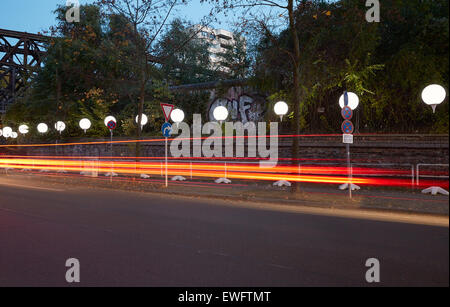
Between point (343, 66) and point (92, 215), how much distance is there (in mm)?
14820

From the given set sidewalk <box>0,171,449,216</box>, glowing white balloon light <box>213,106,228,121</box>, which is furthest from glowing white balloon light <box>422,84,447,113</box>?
glowing white balloon light <box>213,106,228,121</box>

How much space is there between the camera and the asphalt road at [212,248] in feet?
16.2

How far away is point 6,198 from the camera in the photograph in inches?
530

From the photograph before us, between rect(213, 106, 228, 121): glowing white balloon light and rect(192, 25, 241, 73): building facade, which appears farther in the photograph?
rect(213, 106, 228, 121): glowing white balloon light

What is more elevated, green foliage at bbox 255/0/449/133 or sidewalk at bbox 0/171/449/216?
green foliage at bbox 255/0/449/133

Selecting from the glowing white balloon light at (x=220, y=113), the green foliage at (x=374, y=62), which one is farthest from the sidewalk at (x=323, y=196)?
the glowing white balloon light at (x=220, y=113)

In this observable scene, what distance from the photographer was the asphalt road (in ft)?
16.2

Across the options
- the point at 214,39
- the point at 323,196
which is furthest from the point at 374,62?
the point at 323,196

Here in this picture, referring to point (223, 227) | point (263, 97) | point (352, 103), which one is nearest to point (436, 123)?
point (352, 103)

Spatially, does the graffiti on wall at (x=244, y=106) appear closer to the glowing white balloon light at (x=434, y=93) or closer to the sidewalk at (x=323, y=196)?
the sidewalk at (x=323, y=196)

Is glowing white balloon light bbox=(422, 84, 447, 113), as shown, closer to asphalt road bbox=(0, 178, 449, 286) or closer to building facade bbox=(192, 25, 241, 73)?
asphalt road bbox=(0, 178, 449, 286)

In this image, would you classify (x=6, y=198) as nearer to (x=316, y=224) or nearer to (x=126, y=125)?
(x=316, y=224)

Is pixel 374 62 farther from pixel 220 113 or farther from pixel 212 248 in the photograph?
pixel 212 248

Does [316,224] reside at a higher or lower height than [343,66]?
lower
